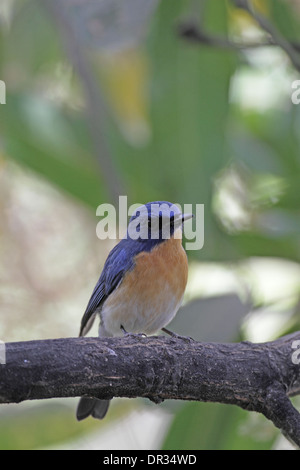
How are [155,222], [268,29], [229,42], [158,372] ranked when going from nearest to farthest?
[158,372], [268,29], [155,222], [229,42]

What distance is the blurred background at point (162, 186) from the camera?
12.8 ft

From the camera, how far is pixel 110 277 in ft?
11.7

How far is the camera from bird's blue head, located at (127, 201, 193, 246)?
339 centimetres

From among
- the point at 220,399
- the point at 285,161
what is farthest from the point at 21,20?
the point at 220,399

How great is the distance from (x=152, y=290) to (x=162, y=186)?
37.5 inches

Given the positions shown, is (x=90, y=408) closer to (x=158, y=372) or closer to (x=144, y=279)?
(x=144, y=279)

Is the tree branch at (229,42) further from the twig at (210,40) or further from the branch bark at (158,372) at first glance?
the branch bark at (158,372)

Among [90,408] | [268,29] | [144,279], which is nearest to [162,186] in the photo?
[144,279]

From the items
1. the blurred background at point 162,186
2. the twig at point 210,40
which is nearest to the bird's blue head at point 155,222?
the blurred background at point 162,186

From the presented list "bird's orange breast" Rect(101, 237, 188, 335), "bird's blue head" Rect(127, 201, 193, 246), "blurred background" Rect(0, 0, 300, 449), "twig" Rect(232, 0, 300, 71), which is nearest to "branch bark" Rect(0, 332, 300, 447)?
"bird's orange breast" Rect(101, 237, 188, 335)

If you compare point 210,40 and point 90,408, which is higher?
point 210,40

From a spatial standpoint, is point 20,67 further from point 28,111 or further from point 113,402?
point 113,402

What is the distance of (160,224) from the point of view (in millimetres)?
3475

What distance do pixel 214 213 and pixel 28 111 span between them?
122cm
